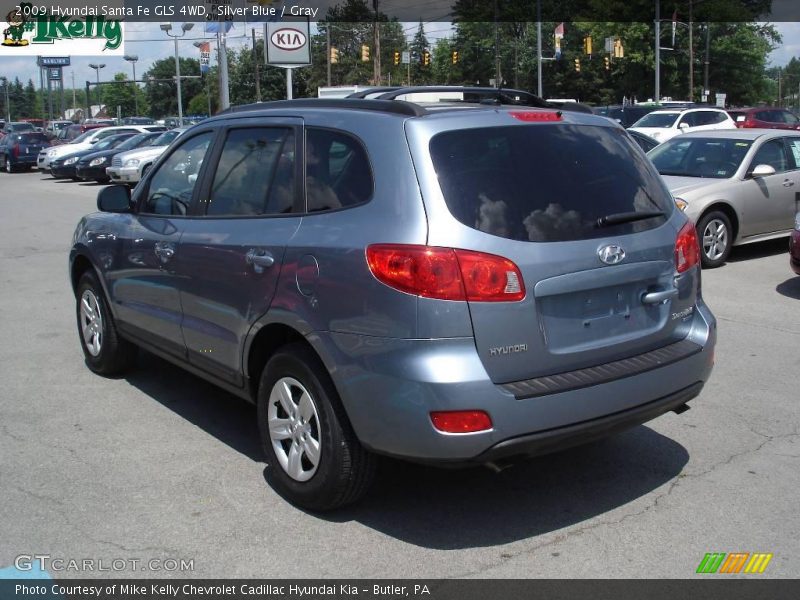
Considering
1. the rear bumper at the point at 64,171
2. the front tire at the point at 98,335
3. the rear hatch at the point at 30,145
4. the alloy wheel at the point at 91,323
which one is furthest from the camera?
the rear hatch at the point at 30,145

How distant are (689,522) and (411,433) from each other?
4.70ft

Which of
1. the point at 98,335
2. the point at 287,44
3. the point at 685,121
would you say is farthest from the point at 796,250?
the point at 685,121

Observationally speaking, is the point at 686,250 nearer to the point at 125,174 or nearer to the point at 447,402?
the point at 447,402

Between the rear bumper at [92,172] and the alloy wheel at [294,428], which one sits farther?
the rear bumper at [92,172]

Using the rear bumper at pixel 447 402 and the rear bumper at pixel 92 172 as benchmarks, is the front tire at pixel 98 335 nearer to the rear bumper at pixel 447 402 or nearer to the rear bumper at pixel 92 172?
the rear bumper at pixel 447 402

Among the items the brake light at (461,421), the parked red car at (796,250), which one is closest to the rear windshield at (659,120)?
the parked red car at (796,250)

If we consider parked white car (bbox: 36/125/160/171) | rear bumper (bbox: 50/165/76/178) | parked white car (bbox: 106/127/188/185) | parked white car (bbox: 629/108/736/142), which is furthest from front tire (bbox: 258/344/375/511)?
parked white car (bbox: 36/125/160/171)

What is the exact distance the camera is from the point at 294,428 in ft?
13.4

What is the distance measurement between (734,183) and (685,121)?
1582cm

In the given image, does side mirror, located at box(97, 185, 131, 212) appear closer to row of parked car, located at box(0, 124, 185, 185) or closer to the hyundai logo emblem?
the hyundai logo emblem

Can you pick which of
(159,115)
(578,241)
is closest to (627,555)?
(578,241)

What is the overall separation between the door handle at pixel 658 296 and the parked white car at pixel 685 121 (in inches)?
864

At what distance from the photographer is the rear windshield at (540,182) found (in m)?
3.60

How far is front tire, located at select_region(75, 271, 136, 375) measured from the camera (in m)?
6.13
